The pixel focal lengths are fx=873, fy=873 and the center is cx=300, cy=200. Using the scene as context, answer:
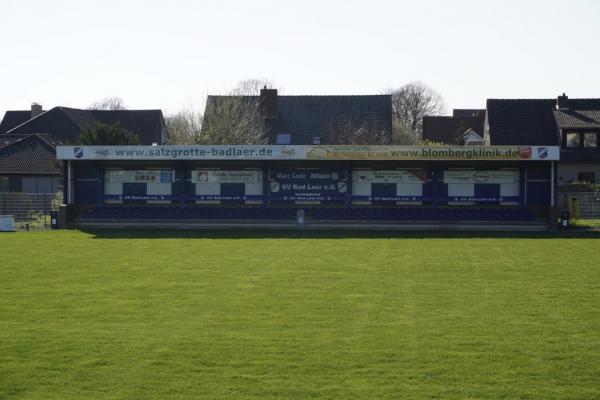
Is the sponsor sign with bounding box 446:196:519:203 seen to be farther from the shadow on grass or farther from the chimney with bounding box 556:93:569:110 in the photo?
the chimney with bounding box 556:93:569:110

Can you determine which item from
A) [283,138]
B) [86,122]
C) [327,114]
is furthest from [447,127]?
[86,122]

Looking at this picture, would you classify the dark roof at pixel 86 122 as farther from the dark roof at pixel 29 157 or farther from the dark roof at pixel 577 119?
the dark roof at pixel 577 119

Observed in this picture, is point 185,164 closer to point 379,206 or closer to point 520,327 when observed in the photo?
point 379,206

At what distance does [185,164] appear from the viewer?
40438mm

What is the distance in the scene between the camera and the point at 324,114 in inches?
2702

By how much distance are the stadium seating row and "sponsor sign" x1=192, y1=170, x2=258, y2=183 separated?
1.41 metres

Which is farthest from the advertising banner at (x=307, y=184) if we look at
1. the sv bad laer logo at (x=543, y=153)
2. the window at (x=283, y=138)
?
the window at (x=283, y=138)

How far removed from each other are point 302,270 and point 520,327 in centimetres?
868

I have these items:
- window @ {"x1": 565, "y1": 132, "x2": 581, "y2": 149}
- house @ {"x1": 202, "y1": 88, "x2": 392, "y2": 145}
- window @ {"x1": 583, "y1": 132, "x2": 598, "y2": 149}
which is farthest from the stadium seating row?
→ house @ {"x1": 202, "y1": 88, "x2": 392, "y2": 145}

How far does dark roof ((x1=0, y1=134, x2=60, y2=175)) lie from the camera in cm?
6003

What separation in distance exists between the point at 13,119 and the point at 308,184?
54204 mm

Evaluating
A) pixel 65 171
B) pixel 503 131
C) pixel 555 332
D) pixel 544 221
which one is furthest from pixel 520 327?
pixel 503 131

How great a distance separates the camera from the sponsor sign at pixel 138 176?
134 ft

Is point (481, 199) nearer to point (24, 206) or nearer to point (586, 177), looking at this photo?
point (586, 177)
